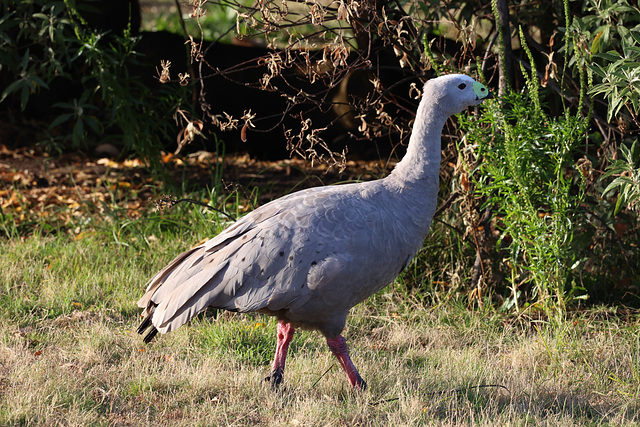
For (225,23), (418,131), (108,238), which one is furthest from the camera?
(225,23)

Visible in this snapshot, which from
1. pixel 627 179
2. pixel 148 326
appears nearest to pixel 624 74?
pixel 627 179

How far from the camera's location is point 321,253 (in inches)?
142

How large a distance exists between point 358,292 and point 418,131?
95 cm

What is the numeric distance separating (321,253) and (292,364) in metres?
0.91

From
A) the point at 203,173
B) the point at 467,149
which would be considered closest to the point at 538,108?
the point at 467,149

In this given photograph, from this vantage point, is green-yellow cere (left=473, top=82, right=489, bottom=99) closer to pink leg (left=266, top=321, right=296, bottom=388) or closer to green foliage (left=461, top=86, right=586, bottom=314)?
green foliage (left=461, top=86, right=586, bottom=314)

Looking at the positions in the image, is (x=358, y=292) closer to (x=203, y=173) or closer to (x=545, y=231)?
(x=545, y=231)

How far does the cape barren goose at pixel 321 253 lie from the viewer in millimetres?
3609

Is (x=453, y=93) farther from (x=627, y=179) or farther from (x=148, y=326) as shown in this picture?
(x=148, y=326)

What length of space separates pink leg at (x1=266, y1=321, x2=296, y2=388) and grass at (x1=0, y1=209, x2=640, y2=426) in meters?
0.06

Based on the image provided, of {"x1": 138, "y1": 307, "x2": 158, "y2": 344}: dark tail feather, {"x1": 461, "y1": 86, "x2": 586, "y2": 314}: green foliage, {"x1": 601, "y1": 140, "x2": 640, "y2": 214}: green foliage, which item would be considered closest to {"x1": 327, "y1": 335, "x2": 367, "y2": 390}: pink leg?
{"x1": 138, "y1": 307, "x2": 158, "y2": 344}: dark tail feather

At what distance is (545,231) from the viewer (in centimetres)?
430

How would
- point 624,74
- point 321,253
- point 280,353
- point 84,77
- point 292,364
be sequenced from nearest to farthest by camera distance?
point 321,253
point 624,74
point 280,353
point 292,364
point 84,77

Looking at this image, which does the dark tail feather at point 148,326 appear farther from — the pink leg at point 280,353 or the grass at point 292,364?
the pink leg at point 280,353
